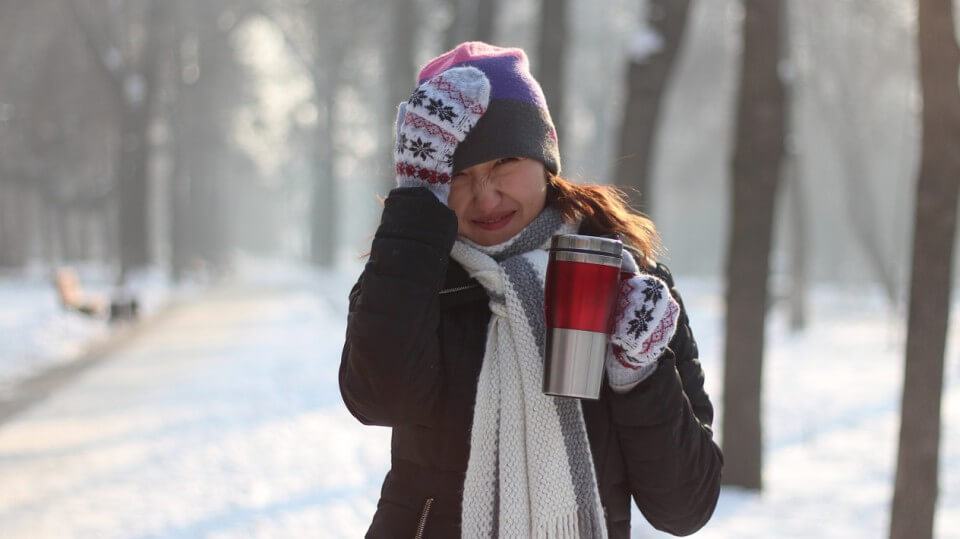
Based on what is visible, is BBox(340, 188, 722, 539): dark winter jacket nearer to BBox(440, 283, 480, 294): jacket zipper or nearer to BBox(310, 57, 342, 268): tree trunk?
BBox(440, 283, 480, 294): jacket zipper

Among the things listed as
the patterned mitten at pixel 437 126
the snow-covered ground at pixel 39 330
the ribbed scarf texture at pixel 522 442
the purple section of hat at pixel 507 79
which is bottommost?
the snow-covered ground at pixel 39 330

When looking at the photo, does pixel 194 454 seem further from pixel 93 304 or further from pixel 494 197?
pixel 93 304

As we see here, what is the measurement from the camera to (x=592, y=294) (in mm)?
1945

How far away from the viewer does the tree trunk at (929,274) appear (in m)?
4.67

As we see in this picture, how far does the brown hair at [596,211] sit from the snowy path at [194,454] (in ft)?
Answer: 13.0

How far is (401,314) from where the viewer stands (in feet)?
6.64

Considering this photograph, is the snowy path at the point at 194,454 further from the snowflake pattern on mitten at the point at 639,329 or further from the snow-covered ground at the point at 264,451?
the snowflake pattern on mitten at the point at 639,329

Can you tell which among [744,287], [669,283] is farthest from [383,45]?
[669,283]

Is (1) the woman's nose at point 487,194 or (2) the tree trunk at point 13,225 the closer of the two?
(1) the woman's nose at point 487,194

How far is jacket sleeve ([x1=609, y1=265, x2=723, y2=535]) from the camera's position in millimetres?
2051

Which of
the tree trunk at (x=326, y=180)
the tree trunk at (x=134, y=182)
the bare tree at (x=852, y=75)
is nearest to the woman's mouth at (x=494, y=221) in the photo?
the tree trunk at (x=134, y=182)

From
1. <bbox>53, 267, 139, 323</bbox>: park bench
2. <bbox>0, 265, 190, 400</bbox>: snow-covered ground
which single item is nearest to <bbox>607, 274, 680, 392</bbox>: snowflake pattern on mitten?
<bbox>0, 265, 190, 400</bbox>: snow-covered ground

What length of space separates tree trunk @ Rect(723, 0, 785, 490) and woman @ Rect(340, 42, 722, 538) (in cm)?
500

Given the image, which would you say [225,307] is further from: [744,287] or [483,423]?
[483,423]
